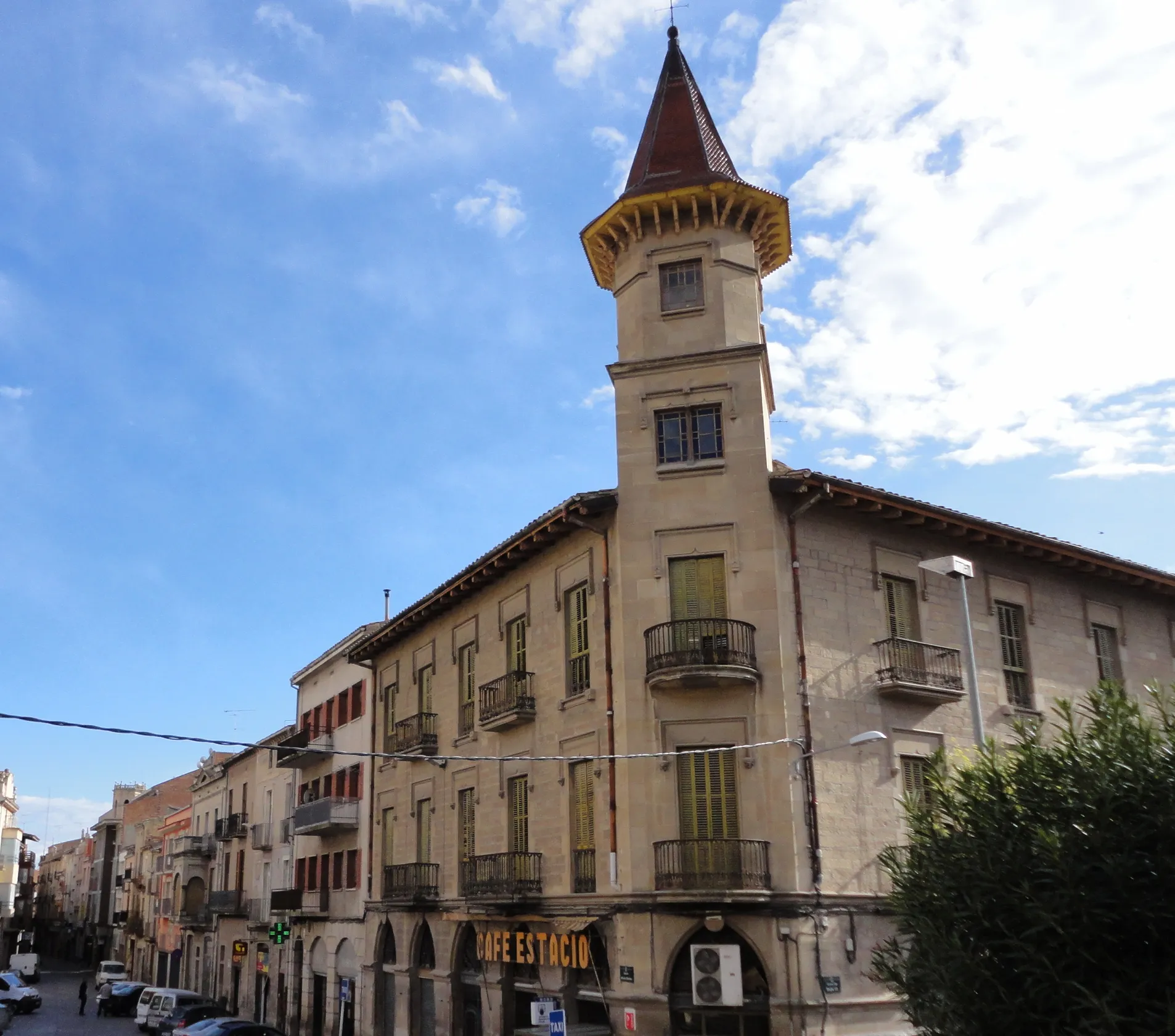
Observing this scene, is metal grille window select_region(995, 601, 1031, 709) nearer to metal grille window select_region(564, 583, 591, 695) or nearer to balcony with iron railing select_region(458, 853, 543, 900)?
metal grille window select_region(564, 583, 591, 695)

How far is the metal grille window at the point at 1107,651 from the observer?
26.9m

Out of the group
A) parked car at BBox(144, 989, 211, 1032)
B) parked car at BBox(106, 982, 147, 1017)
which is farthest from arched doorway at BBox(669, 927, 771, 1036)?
parked car at BBox(106, 982, 147, 1017)

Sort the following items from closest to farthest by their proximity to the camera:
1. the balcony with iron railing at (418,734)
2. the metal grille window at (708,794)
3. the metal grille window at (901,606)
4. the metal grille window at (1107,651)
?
the metal grille window at (708,794), the metal grille window at (901,606), the metal grille window at (1107,651), the balcony with iron railing at (418,734)

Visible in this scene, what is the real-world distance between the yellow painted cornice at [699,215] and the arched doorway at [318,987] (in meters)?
25.1

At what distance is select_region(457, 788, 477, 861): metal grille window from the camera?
28.7 metres

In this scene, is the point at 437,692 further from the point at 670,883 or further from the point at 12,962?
the point at 12,962

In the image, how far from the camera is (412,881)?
30891 millimetres

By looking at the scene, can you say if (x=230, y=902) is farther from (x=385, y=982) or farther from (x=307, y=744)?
(x=385, y=982)

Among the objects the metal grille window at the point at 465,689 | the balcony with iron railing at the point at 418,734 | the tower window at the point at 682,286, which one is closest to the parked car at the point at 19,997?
the balcony with iron railing at the point at 418,734

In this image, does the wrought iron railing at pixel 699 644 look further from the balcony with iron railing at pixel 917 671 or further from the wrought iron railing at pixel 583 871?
the wrought iron railing at pixel 583 871

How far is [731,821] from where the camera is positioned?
69.1 feet

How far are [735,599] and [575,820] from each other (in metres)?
5.88

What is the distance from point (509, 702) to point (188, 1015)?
870 inches

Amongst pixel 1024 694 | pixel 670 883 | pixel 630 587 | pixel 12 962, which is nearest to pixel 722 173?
pixel 630 587
